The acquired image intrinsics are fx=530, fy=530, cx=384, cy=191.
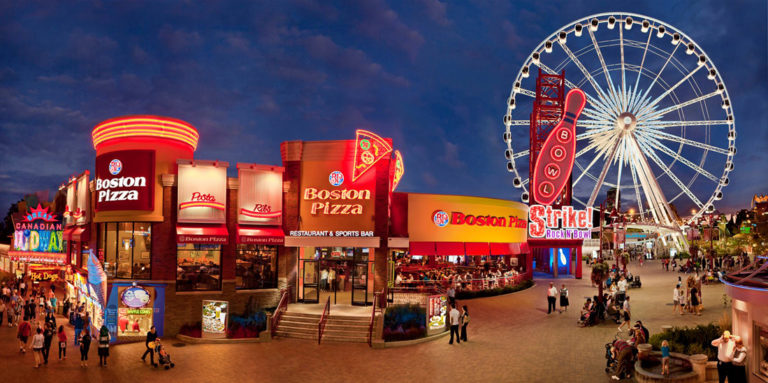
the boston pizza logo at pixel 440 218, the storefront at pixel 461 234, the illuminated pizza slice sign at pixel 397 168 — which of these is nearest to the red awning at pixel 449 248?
the storefront at pixel 461 234

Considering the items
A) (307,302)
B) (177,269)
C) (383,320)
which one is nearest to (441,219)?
(307,302)

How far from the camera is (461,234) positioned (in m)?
36.7

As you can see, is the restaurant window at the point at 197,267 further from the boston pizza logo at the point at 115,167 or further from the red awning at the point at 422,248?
the red awning at the point at 422,248

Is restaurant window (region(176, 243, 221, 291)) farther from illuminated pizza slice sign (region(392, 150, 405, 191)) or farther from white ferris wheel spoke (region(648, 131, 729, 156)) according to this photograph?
white ferris wheel spoke (region(648, 131, 729, 156))

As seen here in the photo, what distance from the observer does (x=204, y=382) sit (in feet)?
55.1

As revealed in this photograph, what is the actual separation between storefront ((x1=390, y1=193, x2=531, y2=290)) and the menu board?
11309 mm

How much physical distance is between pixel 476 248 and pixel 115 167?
77.4ft

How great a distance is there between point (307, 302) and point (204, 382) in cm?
1087

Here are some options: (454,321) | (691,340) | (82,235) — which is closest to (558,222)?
(454,321)

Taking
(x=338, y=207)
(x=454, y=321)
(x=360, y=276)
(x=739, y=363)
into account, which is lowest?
(x=454, y=321)

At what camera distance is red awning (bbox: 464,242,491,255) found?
3701 cm

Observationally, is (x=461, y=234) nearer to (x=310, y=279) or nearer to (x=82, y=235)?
(x=310, y=279)

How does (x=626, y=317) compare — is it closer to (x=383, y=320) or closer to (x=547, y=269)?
(x=383, y=320)

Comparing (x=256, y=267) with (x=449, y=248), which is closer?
(x=256, y=267)
